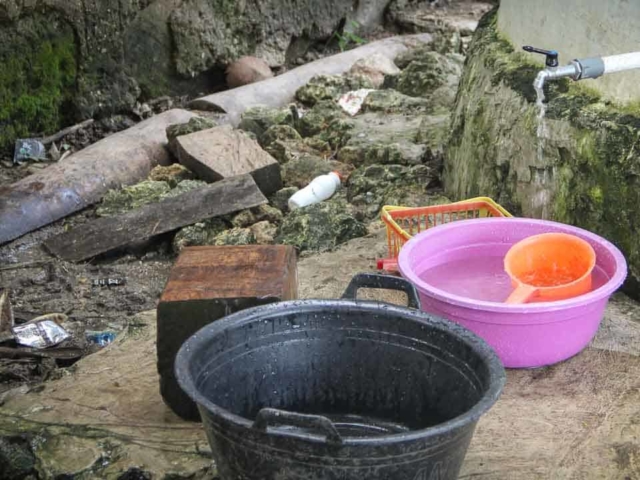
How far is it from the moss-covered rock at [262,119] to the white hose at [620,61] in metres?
4.19

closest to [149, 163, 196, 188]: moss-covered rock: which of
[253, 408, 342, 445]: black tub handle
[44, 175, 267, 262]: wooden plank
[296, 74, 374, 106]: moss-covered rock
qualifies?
[44, 175, 267, 262]: wooden plank

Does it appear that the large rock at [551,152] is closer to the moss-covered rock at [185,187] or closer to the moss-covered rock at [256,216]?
the moss-covered rock at [256,216]

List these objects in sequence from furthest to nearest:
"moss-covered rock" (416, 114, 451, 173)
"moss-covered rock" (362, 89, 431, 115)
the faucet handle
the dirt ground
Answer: "moss-covered rock" (362, 89, 431, 115), "moss-covered rock" (416, 114, 451, 173), the faucet handle, the dirt ground

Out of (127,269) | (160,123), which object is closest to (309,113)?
(160,123)

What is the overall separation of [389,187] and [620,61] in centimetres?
253

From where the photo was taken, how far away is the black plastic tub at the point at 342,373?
6.65 feet

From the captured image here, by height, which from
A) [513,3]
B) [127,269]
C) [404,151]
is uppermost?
[513,3]

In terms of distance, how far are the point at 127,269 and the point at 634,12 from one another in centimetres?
304

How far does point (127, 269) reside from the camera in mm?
5141

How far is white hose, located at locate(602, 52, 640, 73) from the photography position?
295cm

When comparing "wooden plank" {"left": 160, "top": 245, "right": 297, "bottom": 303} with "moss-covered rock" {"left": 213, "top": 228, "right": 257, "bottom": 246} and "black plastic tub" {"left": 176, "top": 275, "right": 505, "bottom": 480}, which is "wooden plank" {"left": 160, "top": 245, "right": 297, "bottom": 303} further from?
"moss-covered rock" {"left": 213, "top": 228, "right": 257, "bottom": 246}

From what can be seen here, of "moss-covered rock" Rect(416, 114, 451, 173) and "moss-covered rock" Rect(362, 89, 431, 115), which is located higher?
"moss-covered rock" Rect(416, 114, 451, 173)

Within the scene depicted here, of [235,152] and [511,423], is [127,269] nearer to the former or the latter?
[235,152]

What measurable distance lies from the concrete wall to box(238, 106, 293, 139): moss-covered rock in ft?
9.36
